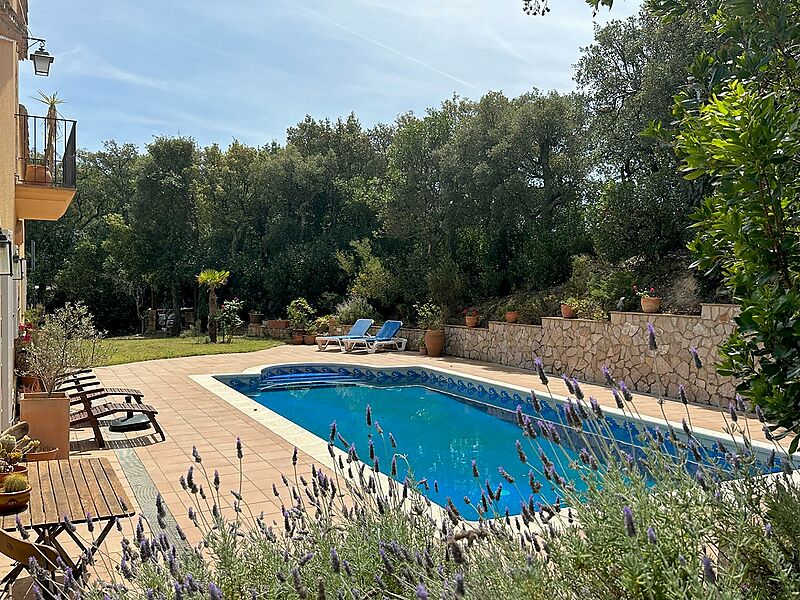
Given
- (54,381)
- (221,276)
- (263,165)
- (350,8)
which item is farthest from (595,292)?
(263,165)

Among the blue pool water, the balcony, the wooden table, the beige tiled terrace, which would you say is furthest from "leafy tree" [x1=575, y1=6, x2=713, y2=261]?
the wooden table

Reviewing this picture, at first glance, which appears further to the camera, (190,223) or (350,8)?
(190,223)

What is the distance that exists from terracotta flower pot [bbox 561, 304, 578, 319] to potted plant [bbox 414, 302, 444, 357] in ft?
13.6

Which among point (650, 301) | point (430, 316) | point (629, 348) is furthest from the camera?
point (430, 316)

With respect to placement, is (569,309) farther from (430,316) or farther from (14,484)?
(14,484)

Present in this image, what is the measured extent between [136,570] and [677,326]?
980 centimetres

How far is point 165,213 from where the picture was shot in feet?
85.7

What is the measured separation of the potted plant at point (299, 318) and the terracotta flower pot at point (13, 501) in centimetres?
1702

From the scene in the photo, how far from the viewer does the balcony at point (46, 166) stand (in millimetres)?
9844

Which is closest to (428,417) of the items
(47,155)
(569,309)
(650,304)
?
(569,309)

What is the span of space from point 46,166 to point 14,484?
7.90 metres

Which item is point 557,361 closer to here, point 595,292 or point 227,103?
point 595,292

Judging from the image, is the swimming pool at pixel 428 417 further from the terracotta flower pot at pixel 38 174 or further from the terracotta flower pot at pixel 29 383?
the terracotta flower pot at pixel 38 174

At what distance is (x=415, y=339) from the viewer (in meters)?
17.9
